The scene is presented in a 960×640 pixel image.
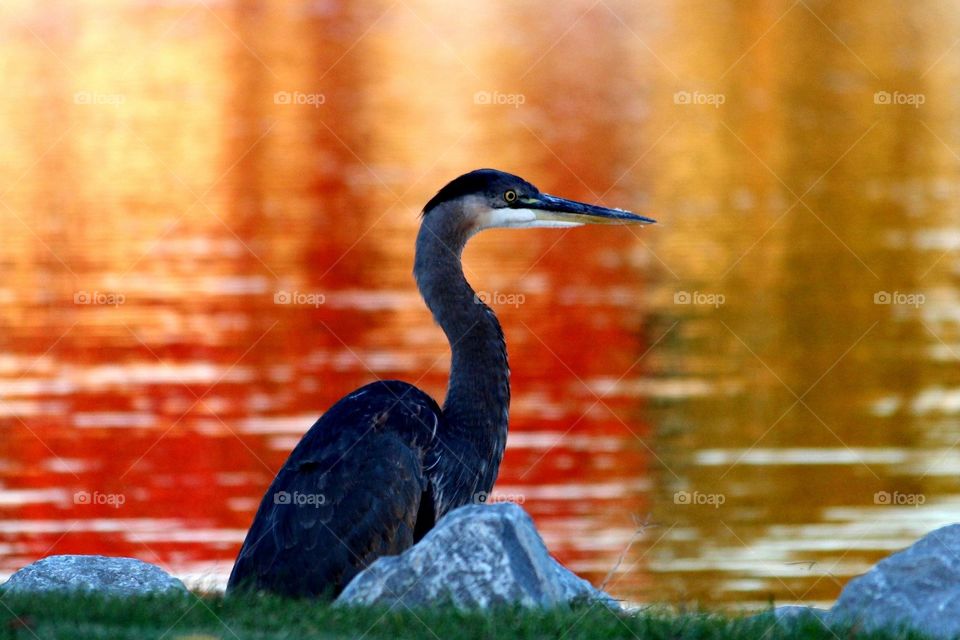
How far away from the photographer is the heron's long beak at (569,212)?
9.70 meters

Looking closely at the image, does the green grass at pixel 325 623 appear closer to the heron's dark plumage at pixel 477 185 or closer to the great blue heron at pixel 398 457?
the great blue heron at pixel 398 457

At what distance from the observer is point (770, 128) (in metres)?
33.8

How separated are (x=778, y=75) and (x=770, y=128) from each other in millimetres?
8199

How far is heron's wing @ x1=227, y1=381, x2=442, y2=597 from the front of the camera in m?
7.97

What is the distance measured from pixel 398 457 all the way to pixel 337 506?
16.0 inches

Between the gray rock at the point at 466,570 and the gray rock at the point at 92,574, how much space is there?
1.77 m

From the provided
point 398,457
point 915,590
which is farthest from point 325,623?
point 915,590

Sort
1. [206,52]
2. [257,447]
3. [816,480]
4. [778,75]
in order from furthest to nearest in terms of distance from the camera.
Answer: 1. [206,52]
2. [778,75]
3. [257,447]
4. [816,480]

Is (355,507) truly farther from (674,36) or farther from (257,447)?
(674,36)

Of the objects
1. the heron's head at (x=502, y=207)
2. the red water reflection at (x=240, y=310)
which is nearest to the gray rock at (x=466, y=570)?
the heron's head at (x=502, y=207)

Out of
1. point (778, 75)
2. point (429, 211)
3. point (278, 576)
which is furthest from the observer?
point (778, 75)

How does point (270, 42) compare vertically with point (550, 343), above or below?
above

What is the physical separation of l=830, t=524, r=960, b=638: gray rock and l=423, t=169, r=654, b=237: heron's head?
293 cm

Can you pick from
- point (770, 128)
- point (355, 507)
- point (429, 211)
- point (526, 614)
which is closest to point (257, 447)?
point (429, 211)
